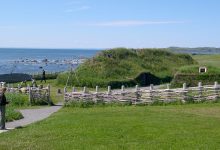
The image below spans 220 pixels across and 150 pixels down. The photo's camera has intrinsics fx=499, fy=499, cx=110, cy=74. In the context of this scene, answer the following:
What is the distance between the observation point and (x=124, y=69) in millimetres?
56312

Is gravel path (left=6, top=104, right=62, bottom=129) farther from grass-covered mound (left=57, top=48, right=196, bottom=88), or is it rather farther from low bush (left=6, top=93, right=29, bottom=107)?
grass-covered mound (left=57, top=48, right=196, bottom=88)

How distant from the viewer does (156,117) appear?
23984 millimetres

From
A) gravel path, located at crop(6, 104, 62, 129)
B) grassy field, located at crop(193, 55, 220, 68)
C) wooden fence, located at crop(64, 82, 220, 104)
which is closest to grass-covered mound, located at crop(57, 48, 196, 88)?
grassy field, located at crop(193, 55, 220, 68)

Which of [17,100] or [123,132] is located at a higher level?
[123,132]

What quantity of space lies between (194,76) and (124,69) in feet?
38.2

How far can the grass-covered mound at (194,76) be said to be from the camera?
45794mm

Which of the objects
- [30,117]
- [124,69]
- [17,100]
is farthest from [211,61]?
[30,117]

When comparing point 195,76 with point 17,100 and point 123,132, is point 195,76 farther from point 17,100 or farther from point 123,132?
point 123,132

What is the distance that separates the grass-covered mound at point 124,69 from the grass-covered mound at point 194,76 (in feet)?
24.2

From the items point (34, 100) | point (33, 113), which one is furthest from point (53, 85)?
point (33, 113)

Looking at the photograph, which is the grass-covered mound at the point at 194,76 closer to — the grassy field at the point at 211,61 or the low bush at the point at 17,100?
the grassy field at the point at 211,61

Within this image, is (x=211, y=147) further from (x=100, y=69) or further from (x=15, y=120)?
(x=100, y=69)

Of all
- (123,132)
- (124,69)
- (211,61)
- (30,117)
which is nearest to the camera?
(123,132)

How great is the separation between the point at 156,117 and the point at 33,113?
9.27 metres
